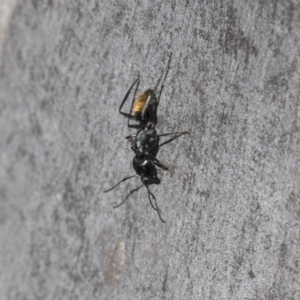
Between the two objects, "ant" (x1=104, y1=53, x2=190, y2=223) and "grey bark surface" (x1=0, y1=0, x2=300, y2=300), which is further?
"ant" (x1=104, y1=53, x2=190, y2=223)

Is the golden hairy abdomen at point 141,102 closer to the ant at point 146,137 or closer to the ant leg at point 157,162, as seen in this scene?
the ant at point 146,137

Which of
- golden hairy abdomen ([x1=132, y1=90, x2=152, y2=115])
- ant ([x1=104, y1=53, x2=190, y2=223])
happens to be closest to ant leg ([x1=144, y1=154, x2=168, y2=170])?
ant ([x1=104, y1=53, x2=190, y2=223])

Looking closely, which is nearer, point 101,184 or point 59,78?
point 101,184

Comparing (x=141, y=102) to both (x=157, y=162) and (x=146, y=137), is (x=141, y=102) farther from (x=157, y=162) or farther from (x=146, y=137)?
(x=157, y=162)

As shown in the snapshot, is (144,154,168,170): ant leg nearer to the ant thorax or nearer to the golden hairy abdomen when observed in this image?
the ant thorax

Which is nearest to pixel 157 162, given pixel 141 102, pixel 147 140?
pixel 147 140

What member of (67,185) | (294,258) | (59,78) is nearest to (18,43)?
(59,78)

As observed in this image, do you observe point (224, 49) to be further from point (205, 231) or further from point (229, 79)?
point (205, 231)
